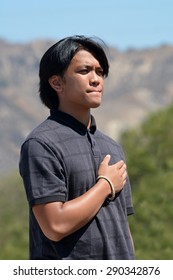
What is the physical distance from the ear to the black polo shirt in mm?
166

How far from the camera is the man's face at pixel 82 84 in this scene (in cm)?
346

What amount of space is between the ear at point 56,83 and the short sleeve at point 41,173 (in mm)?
288

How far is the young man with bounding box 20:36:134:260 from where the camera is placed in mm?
3266

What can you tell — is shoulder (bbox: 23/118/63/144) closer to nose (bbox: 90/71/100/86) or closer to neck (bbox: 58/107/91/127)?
neck (bbox: 58/107/91/127)

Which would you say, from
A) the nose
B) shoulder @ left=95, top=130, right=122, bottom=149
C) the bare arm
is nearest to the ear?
the nose

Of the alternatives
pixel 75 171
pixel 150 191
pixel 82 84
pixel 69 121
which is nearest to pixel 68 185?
pixel 75 171

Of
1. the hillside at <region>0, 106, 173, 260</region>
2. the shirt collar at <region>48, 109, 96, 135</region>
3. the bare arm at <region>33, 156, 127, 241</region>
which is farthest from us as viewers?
the hillside at <region>0, 106, 173, 260</region>

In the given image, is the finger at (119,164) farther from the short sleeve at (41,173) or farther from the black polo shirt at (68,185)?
the short sleeve at (41,173)

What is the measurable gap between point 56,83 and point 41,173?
1.40ft

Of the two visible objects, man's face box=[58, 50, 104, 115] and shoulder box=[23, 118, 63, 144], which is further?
man's face box=[58, 50, 104, 115]

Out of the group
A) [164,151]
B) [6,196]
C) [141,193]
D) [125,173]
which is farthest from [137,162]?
[125,173]

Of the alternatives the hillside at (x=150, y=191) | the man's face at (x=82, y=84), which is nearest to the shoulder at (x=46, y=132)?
the man's face at (x=82, y=84)

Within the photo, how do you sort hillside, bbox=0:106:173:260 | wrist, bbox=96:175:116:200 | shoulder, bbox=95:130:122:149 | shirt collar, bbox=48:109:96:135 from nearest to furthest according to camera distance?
wrist, bbox=96:175:116:200 → shirt collar, bbox=48:109:96:135 → shoulder, bbox=95:130:122:149 → hillside, bbox=0:106:173:260

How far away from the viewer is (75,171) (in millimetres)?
3328
